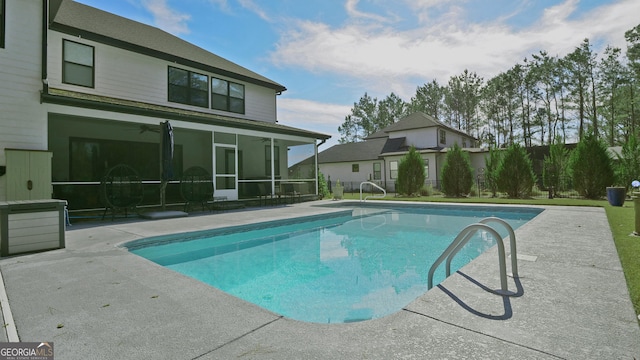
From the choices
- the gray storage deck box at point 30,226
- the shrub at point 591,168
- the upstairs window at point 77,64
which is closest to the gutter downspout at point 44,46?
the upstairs window at point 77,64

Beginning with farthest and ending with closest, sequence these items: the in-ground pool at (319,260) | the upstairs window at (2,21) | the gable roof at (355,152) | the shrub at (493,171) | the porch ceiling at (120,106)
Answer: the gable roof at (355,152) < the shrub at (493,171) < the porch ceiling at (120,106) < the upstairs window at (2,21) < the in-ground pool at (319,260)

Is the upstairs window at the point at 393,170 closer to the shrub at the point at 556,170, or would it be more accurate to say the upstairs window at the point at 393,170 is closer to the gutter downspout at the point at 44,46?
the shrub at the point at 556,170

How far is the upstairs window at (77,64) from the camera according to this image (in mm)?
9617

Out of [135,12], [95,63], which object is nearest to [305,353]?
[95,63]

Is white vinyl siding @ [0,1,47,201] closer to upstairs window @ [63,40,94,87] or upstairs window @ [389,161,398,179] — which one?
upstairs window @ [63,40,94,87]

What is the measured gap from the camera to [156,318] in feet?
7.61

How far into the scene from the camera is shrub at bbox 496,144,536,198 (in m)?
14.9

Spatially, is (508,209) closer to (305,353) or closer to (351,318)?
(351,318)

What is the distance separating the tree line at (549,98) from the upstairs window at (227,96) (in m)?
20.8

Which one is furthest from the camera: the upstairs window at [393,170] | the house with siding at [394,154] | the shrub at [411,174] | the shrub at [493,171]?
the upstairs window at [393,170]

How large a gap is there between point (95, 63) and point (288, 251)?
377 inches

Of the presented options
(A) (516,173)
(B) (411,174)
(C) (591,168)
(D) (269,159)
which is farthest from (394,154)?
(C) (591,168)

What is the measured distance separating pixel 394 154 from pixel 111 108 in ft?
62.9

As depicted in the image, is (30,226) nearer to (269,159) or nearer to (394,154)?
(269,159)
